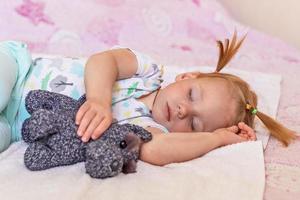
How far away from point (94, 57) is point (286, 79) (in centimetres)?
71

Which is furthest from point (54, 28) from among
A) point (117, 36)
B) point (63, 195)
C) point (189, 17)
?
point (63, 195)


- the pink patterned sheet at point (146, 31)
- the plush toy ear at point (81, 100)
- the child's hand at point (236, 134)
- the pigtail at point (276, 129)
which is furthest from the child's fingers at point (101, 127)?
the pink patterned sheet at point (146, 31)

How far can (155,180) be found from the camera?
918 mm

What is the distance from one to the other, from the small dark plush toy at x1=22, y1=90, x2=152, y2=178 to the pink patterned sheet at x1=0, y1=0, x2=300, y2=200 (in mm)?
755

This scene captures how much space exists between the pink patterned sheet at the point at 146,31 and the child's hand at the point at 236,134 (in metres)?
0.46

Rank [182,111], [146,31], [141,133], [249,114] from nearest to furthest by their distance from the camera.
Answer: [141,133] < [182,111] < [249,114] < [146,31]

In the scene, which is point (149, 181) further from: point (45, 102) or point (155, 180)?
point (45, 102)

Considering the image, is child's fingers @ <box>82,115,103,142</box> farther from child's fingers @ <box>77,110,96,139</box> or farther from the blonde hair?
the blonde hair

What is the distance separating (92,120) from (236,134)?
0.35 m

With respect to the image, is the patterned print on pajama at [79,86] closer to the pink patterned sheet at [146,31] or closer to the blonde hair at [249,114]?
the blonde hair at [249,114]

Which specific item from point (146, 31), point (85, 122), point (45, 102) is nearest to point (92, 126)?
point (85, 122)

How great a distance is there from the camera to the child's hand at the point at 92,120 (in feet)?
3.19

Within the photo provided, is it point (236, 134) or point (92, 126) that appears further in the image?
point (236, 134)

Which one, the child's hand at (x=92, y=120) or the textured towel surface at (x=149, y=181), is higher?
the child's hand at (x=92, y=120)
